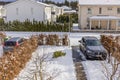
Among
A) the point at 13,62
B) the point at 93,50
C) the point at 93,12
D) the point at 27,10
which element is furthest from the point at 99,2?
the point at 13,62

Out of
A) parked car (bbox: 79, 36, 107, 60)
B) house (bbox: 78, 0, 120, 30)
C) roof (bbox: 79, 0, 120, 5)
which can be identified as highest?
roof (bbox: 79, 0, 120, 5)

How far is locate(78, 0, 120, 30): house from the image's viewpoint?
149 ft

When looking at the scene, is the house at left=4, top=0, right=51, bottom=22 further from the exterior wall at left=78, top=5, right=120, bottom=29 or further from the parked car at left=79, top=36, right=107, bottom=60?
the parked car at left=79, top=36, right=107, bottom=60

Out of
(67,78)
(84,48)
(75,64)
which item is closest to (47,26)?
(84,48)

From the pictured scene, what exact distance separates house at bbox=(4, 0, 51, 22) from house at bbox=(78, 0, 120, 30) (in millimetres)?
6710

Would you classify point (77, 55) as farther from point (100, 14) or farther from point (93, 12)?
point (100, 14)

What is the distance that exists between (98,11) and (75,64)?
27867 mm

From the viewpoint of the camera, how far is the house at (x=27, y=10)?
47406 mm

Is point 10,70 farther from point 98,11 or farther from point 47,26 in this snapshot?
point 98,11

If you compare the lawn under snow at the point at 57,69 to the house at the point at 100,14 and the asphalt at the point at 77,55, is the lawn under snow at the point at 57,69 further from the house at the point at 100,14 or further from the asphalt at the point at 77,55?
the house at the point at 100,14

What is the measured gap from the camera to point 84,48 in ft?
74.0

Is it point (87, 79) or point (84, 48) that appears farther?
point (84, 48)

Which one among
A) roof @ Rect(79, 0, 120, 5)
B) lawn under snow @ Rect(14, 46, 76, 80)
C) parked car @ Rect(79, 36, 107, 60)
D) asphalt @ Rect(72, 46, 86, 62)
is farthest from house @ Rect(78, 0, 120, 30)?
lawn under snow @ Rect(14, 46, 76, 80)

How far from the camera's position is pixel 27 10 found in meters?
47.7
